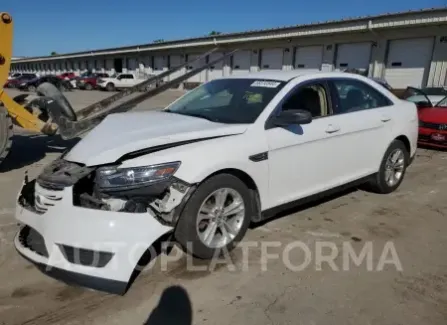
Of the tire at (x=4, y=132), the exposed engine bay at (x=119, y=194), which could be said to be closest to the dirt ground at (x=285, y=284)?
the exposed engine bay at (x=119, y=194)

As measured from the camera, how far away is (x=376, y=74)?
2347cm

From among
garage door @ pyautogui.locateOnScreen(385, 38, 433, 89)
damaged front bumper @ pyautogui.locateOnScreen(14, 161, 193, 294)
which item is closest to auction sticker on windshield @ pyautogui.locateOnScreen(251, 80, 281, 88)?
damaged front bumper @ pyautogui.locateOnScreen(14, 161, 193, 294)

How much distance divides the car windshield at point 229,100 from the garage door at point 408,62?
20378mm

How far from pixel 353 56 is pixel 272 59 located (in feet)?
25.3

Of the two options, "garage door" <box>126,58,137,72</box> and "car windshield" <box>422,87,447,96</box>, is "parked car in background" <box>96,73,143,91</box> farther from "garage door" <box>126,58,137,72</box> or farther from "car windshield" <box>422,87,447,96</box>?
"car windshield" <box>422,87,447,96</box>

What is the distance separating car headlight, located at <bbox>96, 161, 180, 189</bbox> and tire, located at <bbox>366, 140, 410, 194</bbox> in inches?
125

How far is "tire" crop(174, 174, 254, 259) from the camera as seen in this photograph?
10.1 feet

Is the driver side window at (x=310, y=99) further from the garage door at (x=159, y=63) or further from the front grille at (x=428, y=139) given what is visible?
the garage door at (x=159, y=63)

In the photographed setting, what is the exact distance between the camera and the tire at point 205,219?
3074 mm

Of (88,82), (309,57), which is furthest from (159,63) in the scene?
(309,57)

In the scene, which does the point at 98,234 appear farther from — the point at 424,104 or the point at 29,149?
the point at 424,104

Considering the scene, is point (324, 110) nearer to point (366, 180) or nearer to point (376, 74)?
point (366, 180)

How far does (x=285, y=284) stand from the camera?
3.07 meters

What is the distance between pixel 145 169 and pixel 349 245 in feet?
7.06
